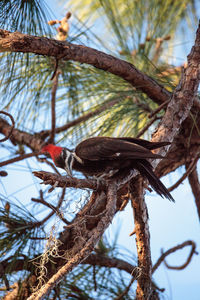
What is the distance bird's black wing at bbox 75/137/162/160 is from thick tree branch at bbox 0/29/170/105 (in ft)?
0.99

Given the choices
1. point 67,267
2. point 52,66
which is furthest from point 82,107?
point 67,267

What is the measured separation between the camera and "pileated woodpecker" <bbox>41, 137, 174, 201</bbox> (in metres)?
1.44

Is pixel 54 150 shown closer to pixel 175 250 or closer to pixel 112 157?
pixel 112 157

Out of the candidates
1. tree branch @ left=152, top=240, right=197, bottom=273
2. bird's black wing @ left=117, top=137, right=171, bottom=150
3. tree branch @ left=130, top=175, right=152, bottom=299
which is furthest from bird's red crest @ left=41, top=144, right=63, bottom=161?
tree branch @ left=152, top=240, right=197, bottom=273

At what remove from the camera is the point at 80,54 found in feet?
4.82

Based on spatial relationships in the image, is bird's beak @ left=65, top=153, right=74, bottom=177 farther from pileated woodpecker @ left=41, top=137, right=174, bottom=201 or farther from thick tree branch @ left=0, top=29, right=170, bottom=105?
thick tree branch @ left=0, top=29, right=170, bottom=105

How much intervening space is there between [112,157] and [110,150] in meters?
0.03

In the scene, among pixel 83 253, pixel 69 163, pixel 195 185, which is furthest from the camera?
pixel 195 185

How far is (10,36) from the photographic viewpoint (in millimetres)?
1235

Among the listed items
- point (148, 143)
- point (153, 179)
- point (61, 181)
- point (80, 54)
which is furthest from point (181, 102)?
point (61, 181)

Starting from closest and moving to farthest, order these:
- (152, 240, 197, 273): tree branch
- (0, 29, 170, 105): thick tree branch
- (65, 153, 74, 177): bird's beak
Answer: (0, 29, 170, 105): thick tree branch, (65, 153, 74, 177): bird's beak, (152, 240, 197, 273): tree branch

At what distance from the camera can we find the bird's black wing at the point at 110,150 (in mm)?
1460

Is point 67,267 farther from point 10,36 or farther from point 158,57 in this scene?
point 158,57

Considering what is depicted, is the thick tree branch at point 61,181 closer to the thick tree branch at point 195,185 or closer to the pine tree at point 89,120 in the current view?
the pine tree at point 89,120
